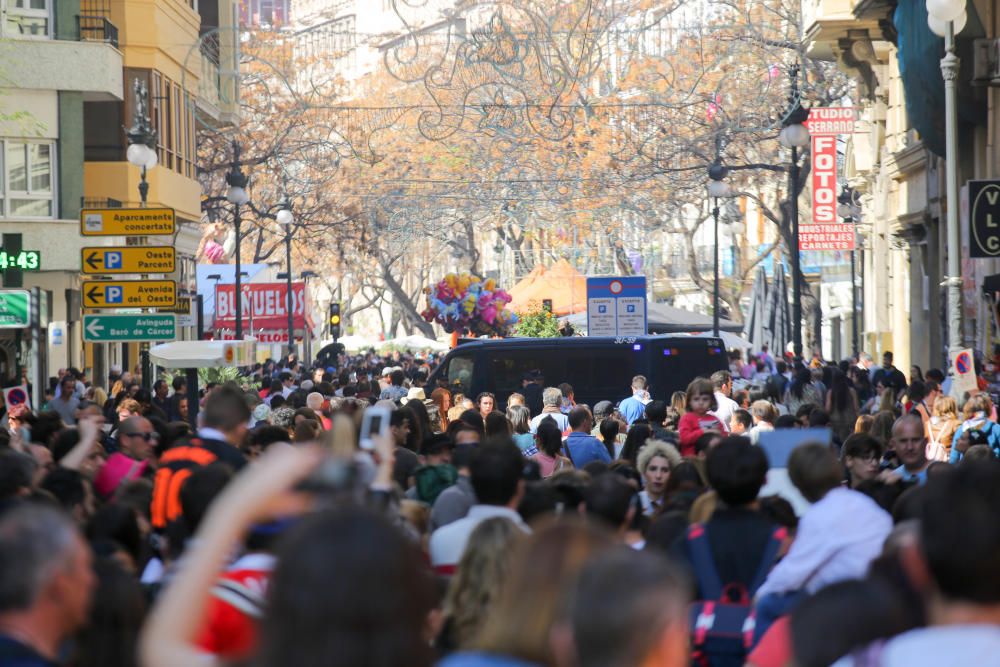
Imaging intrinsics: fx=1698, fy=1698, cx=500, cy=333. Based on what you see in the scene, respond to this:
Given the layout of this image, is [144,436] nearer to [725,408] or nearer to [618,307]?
[725,408]

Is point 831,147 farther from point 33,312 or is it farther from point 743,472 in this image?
point 743,472

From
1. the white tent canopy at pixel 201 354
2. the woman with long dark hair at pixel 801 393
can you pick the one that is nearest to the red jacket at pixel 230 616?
A: the white tent canopy at pixel 201 354

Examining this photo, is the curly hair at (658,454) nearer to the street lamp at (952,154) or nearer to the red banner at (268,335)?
the street lamp at (952,154)

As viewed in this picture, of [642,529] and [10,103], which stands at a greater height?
[10,103]

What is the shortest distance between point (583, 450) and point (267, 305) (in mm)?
37742

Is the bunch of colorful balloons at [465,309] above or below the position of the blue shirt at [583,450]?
above

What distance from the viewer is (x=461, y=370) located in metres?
27.9

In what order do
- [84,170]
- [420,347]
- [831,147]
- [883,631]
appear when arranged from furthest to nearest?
[420,347]
[831,147]
[84,170]
[883,631]

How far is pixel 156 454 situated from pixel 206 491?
194 inches

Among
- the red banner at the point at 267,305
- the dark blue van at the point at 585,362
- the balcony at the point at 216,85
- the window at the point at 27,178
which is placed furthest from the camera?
the red banner at the point at 267,305

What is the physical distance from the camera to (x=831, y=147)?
42.9 m

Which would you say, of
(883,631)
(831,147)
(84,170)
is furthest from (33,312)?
(831,147)

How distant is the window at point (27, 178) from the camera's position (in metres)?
31.8

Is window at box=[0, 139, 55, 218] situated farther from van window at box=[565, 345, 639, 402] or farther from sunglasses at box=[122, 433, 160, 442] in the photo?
sunglasses at box=[122, 433, 160, 442]
